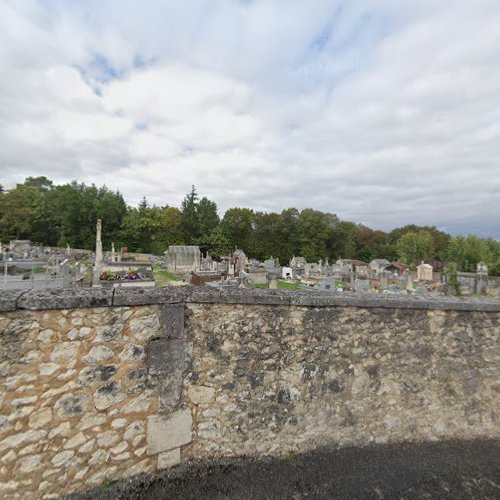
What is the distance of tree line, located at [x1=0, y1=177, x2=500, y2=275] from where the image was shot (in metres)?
37.7

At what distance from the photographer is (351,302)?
2787mm

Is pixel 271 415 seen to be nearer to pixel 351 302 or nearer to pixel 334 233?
pixel 351 302

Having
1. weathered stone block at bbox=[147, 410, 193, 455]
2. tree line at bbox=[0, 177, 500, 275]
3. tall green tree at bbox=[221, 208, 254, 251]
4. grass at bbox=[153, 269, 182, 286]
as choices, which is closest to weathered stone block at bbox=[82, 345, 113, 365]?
weathered stone block at bbox=[147, 410, 193, 455]

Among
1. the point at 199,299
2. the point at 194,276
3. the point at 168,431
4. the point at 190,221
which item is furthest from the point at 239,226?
the point at 168,431

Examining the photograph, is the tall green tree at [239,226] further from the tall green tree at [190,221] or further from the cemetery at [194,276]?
the cemetery at [194,276]

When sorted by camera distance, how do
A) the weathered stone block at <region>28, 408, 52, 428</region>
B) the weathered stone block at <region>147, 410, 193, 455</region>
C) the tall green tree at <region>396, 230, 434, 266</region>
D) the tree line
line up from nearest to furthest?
the weathered stone block at <region>28, 408, 52, 428</region>
the weathered stone block at <region>147, 410, 193, 455</region>
the tree line
the tall green tree at <region>396, 230, 434, 266</region>

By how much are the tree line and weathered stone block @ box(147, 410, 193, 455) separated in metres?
38.7

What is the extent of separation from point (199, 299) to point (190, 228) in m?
42.8

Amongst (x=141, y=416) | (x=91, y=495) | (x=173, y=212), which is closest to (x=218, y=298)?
(x=141, y=416)

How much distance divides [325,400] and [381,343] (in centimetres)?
86

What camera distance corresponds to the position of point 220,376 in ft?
8.09

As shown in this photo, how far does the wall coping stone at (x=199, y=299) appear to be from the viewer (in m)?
1.96

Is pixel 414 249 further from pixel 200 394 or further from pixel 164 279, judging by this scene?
pixel 200 394

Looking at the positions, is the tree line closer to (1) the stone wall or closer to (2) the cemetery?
(2) the cemetery
